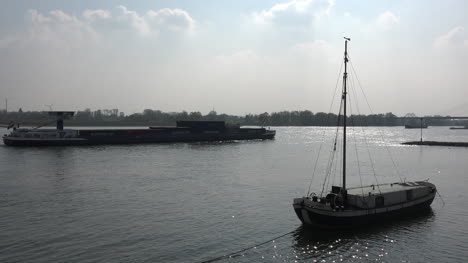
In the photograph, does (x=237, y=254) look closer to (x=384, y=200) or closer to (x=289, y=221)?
(x=289, y=221)

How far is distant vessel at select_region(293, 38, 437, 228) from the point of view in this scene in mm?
27797

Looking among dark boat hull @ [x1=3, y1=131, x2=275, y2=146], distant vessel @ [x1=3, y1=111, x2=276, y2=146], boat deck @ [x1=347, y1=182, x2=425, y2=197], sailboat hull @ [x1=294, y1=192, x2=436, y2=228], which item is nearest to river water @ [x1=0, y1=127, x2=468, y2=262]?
sailboat hull @ [x1=294, y1=192, x2=436, y2=228]

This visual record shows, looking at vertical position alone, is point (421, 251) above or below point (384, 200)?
below

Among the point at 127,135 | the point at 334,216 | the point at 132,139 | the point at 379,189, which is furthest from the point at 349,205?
the point at 127,135

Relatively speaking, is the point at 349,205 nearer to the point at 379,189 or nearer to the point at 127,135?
the point at 379,189

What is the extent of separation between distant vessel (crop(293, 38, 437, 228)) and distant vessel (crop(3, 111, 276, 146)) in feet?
300

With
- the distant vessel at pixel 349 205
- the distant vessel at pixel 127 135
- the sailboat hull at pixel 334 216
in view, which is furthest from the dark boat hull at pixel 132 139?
the sailboat hull at pixel 334 216

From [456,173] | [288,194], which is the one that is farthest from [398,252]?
→ [456,173]

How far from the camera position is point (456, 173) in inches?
2445

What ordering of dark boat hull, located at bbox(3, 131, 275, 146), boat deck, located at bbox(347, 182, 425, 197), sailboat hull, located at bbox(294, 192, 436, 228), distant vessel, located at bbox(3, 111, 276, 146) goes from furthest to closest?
1. distant vessel, located at bbox(3, 111, 276, 146)
2. dark boat hull, located at bbox(3, 131, 275, 146)
3. boat deck, located at bbox(347, 182, 425, 197)
4. sailboat hull, located at bbox(294, 192, 436, 228)

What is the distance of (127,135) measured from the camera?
122 meters

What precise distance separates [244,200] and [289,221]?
8461 mm

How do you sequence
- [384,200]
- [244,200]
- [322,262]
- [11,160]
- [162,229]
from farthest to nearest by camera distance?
[11,160] → [244,200] → [384,200] → [162,229] → [322,262]

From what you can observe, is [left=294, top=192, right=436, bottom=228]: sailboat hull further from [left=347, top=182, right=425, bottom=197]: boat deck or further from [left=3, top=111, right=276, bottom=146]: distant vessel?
[left=3, top=111, right=276, bottom=146]: distant vessel
